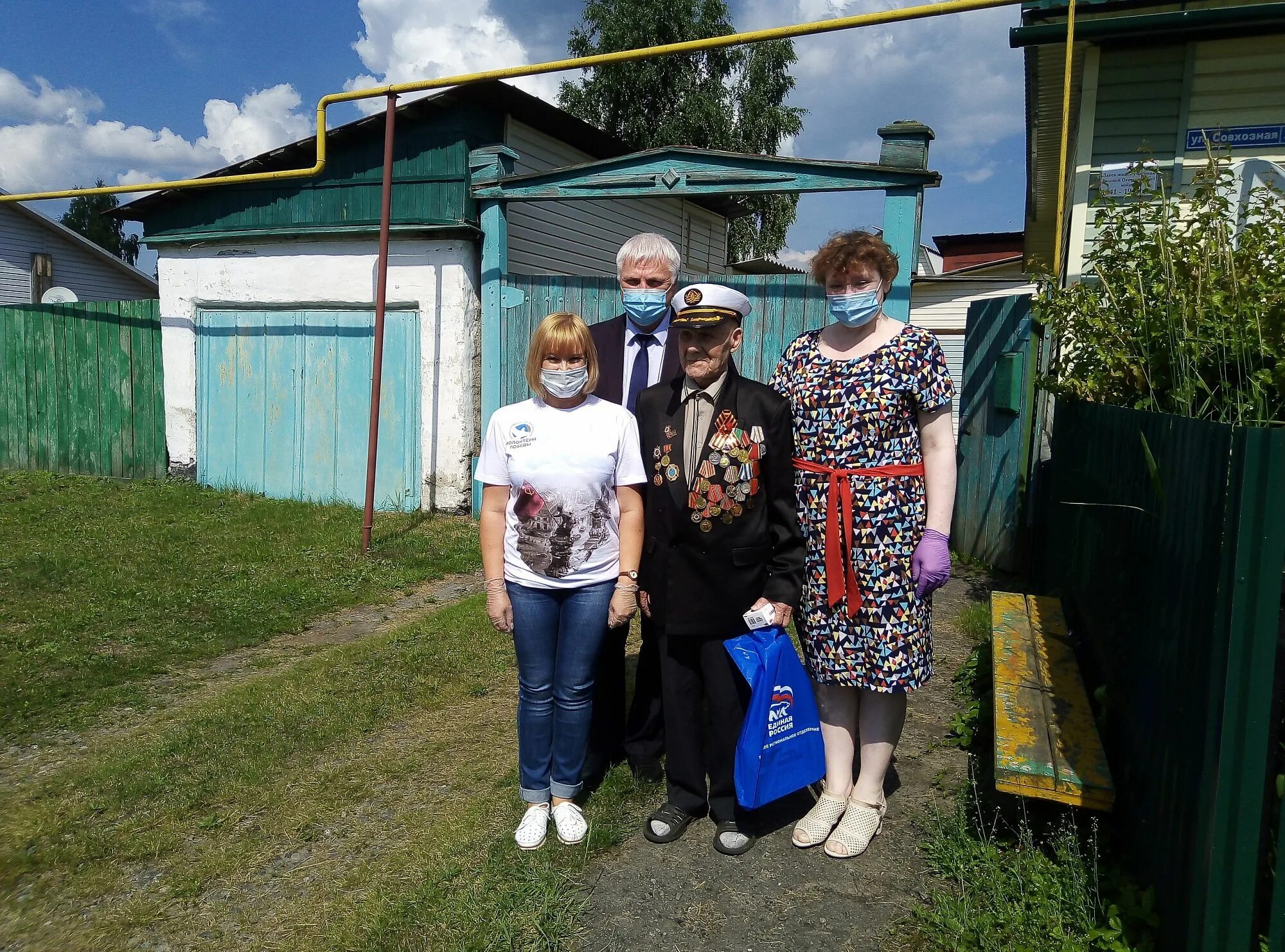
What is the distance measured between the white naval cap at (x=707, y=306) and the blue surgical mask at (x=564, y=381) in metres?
0.35

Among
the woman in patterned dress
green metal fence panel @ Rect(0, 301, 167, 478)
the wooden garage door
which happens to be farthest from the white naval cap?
green metal fence panel @ Rect(0, 301, 167, 478)

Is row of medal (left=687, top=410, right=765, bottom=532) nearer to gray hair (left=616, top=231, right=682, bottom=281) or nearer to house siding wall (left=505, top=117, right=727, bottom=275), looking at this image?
gray hair (left=616, top=231, right=682, bottom=281)

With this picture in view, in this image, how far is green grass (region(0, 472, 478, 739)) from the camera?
4.67 metres

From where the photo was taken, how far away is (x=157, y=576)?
635cm

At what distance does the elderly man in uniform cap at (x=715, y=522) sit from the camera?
2906mm

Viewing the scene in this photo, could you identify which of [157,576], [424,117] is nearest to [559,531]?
[157,576]

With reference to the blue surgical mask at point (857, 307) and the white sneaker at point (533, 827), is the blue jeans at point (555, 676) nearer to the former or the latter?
the white sneaker at point (533, 827)

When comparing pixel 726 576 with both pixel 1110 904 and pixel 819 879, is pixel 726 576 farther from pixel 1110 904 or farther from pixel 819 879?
pixel 1110 904

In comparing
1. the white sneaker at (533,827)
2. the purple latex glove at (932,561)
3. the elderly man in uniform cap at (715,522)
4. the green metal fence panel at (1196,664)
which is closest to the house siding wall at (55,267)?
the white sneaker at (533,827)

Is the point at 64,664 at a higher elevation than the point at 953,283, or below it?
below

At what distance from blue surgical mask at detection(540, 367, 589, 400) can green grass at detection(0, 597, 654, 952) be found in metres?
1.47

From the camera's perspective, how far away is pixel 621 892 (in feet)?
9.19

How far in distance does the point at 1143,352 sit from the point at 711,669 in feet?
6.55

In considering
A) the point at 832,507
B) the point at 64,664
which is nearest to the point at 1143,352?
the point at 832,507
